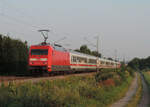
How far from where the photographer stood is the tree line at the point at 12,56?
31362 mm

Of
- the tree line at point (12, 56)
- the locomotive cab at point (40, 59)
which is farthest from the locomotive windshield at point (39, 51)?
the tree line at point (12, 56)

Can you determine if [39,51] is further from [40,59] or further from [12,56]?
[12,56]

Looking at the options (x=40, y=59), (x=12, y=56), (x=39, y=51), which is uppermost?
(x=39, y=51)

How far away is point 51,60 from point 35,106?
1406cm

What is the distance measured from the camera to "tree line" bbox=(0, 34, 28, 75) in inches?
1235

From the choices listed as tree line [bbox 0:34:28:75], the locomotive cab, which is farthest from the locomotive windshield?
tree line [bbox 0:34:28:75]

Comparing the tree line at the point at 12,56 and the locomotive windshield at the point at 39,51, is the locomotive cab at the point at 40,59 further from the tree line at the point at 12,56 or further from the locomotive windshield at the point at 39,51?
the tree line at the point at 12,56

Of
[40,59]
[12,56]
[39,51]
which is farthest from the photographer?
[12,56]

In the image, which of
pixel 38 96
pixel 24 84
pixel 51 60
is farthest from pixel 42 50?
pixel 38 96

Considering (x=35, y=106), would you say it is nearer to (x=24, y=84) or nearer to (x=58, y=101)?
(x=58, y=101)

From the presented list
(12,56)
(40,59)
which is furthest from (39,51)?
(12,56)

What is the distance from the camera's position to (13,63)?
106ft

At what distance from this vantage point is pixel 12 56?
106 ft

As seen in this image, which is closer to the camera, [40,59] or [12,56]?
[40,59]
